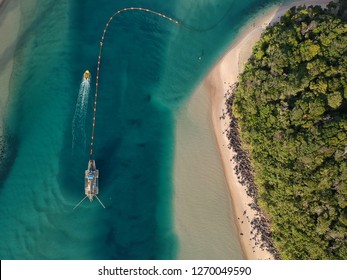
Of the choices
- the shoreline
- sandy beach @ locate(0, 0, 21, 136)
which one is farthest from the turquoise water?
the shoreline

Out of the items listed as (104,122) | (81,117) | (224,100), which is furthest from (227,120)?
(81,117)

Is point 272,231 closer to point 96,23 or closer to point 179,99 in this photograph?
point 179,99

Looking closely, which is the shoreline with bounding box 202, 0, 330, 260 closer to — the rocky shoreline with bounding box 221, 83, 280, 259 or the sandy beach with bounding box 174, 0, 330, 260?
the sandy beach with bounding box 174, 0, 330, 260

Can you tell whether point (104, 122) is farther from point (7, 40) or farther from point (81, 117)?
point (7, 40)

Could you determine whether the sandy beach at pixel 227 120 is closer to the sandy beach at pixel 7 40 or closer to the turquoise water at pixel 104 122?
the turquoise water at pixel 104 122

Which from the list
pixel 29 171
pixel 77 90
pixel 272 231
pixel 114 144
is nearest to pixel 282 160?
pixel 272 231

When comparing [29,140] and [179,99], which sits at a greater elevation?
[179,99]
